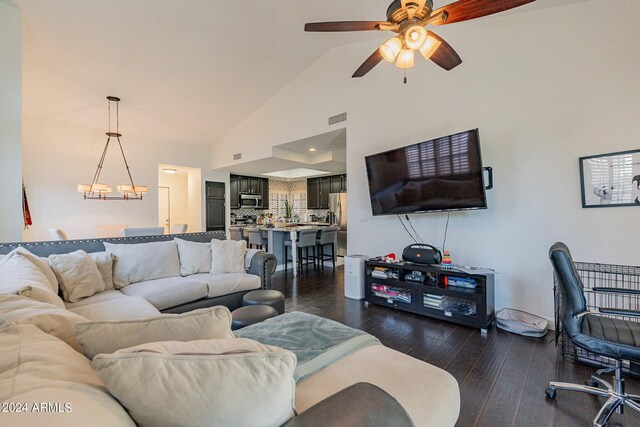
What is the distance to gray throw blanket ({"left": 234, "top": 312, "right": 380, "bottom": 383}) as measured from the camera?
4.11 feet

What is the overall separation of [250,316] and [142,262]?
1.67m

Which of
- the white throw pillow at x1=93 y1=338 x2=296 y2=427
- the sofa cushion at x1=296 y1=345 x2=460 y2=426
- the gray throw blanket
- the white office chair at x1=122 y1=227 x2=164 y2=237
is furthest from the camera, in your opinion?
the white office chair at x1=122 y1=227 x2=164 y2=237

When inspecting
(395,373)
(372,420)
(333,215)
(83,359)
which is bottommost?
(395,373)

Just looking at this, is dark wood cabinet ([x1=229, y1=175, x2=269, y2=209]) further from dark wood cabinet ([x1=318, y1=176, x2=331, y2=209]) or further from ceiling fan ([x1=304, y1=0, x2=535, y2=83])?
ceiling fan ([x1=304, y1=0, x2=535, y2=83])

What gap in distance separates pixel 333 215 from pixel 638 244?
5.61m

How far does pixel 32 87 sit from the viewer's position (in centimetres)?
411

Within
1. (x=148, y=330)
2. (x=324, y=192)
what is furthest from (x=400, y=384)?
(x=324, y=192)

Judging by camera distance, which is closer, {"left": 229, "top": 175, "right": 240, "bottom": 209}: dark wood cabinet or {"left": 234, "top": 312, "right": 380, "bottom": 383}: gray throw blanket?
{"left": 234, "top": 312, "right": 380, "bottom": 383}: gray throw blanket

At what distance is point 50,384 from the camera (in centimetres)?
58

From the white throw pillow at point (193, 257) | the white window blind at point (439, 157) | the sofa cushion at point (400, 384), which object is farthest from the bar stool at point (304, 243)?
the sofa cushion at point (400, 384)

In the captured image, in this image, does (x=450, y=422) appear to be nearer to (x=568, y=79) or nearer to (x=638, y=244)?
(x=638, y=244)

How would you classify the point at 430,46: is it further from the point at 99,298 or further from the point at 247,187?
the point at 247,187

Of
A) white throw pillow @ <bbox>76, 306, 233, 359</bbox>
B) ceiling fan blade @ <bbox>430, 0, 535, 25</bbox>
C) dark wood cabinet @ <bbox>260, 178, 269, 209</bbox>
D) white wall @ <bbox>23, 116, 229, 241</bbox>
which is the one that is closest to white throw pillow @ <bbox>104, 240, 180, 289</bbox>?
white throw pillow @ <bbox>76, 306, 233, 359</bbox>

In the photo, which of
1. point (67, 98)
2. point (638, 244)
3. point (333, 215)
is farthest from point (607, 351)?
point (67, 98)
